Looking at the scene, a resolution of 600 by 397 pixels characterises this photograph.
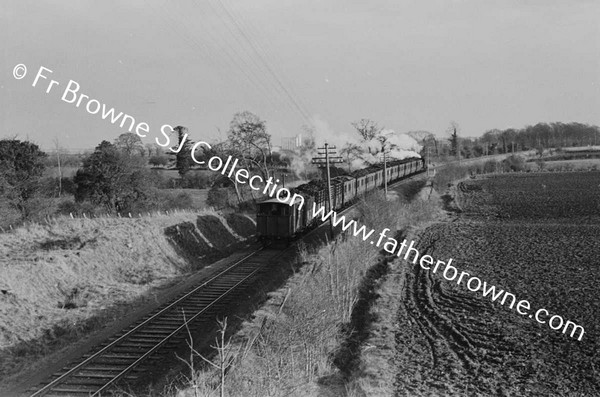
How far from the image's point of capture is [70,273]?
18.9 m

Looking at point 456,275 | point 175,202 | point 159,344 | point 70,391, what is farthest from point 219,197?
point 70,391

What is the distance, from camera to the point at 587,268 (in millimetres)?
21750

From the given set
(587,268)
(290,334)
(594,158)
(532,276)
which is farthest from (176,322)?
(594,158)

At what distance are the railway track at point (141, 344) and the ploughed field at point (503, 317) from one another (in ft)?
19.4

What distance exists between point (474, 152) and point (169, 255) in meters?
134

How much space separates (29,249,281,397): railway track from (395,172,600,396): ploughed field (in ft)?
19.4

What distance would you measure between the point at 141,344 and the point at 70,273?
656 cm

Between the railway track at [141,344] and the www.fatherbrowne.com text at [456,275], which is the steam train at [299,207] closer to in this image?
the www.fatherbrowne.com text at [456,275]

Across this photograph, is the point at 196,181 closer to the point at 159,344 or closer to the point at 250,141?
the point at 250,141

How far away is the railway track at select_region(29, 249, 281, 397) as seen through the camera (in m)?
11.4

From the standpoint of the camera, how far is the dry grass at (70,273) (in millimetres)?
14453

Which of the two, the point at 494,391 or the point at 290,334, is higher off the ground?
the point at 290,334

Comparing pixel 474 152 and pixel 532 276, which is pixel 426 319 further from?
pixel 474 152

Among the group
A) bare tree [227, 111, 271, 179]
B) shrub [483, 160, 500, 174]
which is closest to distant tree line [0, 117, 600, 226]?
→ bare tree [227, 111, 271, 179]
